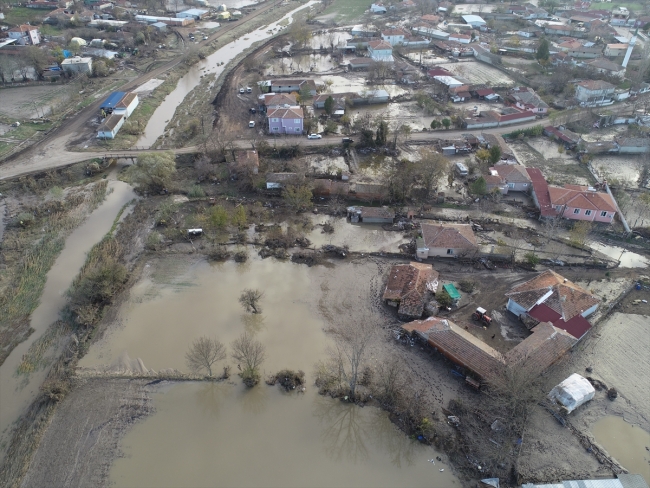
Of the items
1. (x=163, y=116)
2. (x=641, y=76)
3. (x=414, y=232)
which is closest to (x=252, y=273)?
(x=414, y=232)

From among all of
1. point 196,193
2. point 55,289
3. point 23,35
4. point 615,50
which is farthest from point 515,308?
point 23,35

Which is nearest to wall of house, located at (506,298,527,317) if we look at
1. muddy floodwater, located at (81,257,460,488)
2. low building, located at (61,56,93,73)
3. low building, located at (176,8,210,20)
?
muddy floodwater, located at (81,257,460,488)

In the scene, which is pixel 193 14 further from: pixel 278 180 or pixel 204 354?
pixel 204 354

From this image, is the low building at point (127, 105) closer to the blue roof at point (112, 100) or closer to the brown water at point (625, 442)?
the blue roof at point (112, 100)

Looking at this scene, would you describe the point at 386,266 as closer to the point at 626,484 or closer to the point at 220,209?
the point at 220,209

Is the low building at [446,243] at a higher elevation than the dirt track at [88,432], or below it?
higher

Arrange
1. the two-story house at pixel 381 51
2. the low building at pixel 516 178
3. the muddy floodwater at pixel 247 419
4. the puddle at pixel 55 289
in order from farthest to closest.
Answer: the two-story house at pixel 381 51, the low building at pixel 516 178, the puddle at pixel 55 289, the muddy floodwater at pixel 247 419

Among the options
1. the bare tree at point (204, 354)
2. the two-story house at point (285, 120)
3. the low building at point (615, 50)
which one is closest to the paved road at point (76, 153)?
the two-story house at point (285, 120)
